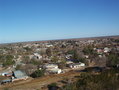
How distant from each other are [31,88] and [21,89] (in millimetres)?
1090

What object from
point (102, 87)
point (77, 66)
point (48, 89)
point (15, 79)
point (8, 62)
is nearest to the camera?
point (102, 87)

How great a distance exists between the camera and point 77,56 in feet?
110

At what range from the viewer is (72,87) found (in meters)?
10.2

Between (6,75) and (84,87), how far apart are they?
17.8m

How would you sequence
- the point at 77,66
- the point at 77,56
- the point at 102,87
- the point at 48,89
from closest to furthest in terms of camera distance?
the point at 102,87 → the point at 48,89 → the point at 77,66 → the point at 77,56

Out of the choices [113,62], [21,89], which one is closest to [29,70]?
[21,89]

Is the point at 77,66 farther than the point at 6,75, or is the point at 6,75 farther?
the point at 77,66

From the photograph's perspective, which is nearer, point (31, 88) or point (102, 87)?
point (102, 87)

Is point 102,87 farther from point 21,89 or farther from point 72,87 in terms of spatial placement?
point 21,89

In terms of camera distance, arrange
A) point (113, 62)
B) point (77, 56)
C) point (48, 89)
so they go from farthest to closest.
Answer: point (77, 56) → point (113, 62) → point (48, 89)

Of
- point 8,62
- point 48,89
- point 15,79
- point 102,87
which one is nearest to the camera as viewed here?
point 102,87

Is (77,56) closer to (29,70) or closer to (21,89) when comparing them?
(29,70)

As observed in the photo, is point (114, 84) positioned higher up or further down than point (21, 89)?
higher up

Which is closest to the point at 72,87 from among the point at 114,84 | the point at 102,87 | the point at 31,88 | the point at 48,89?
the point at 102,87
